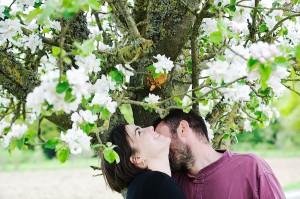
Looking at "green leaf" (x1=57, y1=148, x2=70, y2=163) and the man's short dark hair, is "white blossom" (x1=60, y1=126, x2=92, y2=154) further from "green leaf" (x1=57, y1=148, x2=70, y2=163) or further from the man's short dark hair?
the man's short dark hair

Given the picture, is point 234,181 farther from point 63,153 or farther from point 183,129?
point 63,153

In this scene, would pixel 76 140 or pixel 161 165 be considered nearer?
pixel 76 140

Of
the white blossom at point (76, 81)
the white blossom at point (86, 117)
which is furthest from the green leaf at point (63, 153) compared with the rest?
the white blossom at point (76, 81)

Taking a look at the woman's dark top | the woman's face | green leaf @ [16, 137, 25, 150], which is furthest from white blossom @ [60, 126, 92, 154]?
the woman's face

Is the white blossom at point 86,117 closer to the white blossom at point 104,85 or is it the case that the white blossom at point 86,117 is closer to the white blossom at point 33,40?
the white blossom at point 104,85

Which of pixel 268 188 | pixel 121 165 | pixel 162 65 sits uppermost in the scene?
pixel 162 65

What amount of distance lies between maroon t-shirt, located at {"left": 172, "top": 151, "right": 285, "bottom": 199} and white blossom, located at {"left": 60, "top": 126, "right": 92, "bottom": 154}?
83 cm

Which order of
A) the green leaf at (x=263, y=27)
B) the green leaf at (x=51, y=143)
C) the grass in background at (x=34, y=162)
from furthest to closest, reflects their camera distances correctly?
the grass in background at (x=34, y=162) < the green leaf at (x=263, y=27) < the green leaf at (x=51, y=143)

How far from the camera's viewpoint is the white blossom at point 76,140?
1.93m

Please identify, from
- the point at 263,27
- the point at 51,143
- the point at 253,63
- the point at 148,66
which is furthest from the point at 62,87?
the point at 263,27

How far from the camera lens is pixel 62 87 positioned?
1660 millimetres

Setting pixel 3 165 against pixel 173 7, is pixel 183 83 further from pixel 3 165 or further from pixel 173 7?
pixel 3 165

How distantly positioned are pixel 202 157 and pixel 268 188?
382 mm

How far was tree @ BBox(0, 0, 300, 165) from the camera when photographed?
76.3 inches
